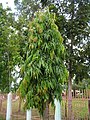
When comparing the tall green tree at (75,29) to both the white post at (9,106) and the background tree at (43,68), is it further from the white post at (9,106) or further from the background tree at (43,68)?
the background tree at (43,68)

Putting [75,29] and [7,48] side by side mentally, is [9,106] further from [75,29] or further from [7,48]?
[75,29]

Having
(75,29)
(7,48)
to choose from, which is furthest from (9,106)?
(75,29)

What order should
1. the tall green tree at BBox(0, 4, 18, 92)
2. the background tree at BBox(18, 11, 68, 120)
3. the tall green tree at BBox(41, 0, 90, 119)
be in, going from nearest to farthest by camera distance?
the background tree at BBox(18, 11, 68, 120), the tall green tree at BBox(41, 0, 90, 119), the tall green tree at BBox(0, 4, 18, 92)

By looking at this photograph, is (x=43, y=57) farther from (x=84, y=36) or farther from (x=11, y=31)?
(x=11, y=31)

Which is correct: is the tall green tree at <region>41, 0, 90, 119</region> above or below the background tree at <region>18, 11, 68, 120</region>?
above

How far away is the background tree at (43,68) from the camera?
5.43 meters

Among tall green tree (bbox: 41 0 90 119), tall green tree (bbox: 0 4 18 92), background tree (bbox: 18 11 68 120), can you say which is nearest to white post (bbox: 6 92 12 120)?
tall green tree (bbox: 0 4 18 92)

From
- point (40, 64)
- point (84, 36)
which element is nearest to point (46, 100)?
point (40, 64)

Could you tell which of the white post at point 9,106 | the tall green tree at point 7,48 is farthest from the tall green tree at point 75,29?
the white post at point 9,106

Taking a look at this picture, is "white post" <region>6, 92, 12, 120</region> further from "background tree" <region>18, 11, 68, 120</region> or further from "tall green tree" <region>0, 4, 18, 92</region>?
"background tree" <region>18, 11, 68, 120</region>

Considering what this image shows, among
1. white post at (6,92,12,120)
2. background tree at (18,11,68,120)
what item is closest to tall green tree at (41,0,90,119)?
white post at (6,92,12,120)

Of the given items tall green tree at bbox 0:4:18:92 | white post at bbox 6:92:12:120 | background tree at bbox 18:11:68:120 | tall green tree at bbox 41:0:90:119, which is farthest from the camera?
tall green tree at bbox 0:4:18:92

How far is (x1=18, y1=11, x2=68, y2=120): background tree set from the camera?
543cm

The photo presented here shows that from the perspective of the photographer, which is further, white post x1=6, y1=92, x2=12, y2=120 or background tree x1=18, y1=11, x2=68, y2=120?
white post x1=6, y1=92, x2=12, y2=120
